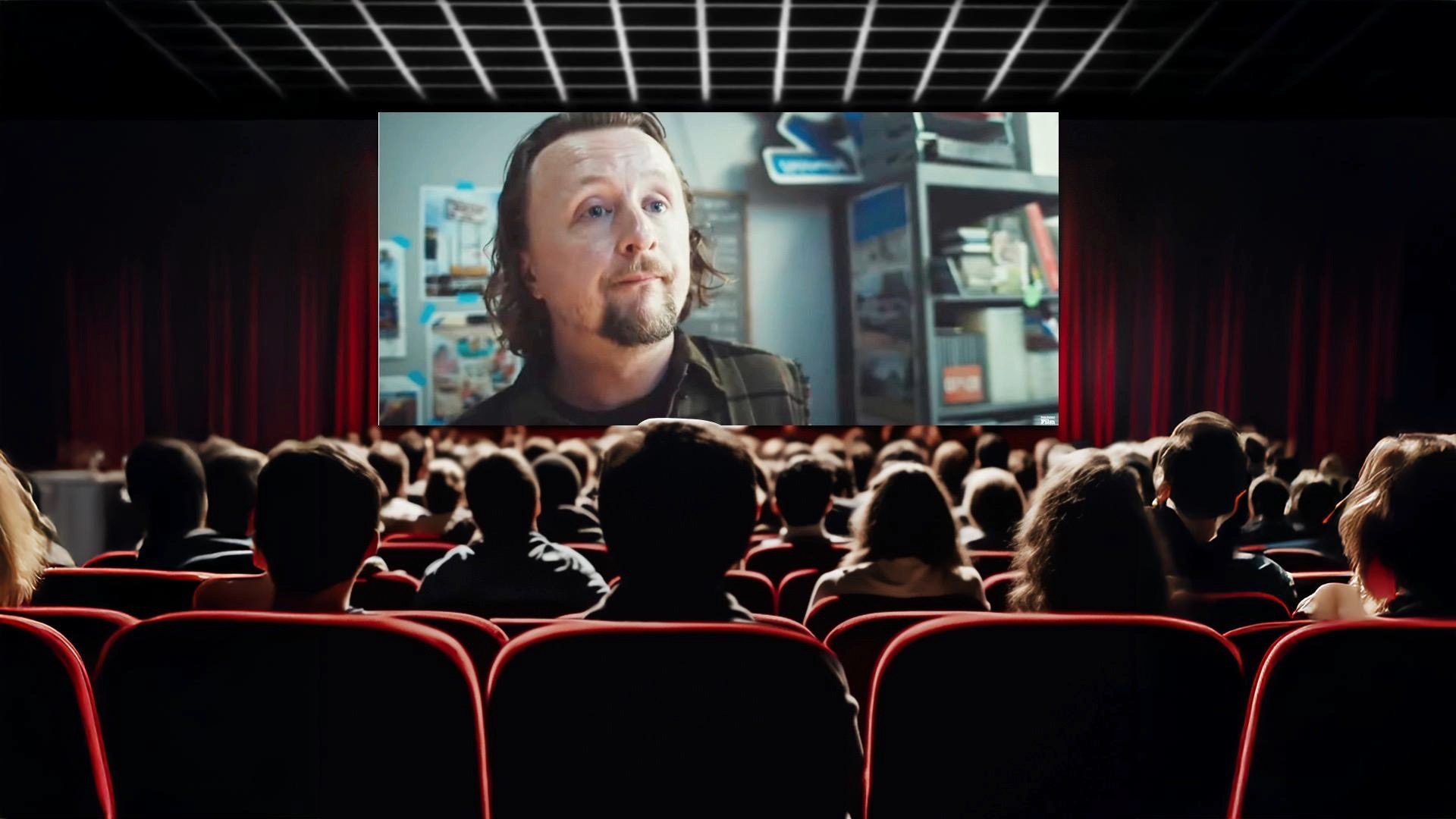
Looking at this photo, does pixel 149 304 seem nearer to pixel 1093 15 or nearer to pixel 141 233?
pixel 141 233

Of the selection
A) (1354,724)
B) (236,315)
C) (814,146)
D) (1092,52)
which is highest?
(1092,52)

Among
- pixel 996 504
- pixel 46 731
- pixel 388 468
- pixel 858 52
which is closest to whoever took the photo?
pixel 46 731

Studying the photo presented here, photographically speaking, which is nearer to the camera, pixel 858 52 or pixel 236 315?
pixel 858 52

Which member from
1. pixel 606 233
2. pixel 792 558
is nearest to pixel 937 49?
pixel 606 233

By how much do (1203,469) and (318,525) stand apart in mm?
2246

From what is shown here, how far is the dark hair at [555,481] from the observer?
3.43 metres

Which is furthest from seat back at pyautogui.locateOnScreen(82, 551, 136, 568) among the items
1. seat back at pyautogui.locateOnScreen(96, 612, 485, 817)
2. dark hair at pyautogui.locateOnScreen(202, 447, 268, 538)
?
seat back at pyautogui.locateOnScreen(96, 612, 485, 817)

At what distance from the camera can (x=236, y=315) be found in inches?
241

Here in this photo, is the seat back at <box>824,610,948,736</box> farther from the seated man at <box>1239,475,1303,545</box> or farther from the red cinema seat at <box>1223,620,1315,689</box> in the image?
the seated man at <box>1239,475,1303,545</box>

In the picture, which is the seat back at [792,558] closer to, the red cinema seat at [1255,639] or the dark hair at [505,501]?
the dark hair at [505,501]

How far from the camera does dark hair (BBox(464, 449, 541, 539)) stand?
254 centimetres

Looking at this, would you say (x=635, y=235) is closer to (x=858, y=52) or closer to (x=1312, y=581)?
(x=858, y=52)

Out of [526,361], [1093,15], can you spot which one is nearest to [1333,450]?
[1093,15]

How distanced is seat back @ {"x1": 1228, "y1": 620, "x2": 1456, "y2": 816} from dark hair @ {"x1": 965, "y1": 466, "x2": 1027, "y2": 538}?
55.4 inches
